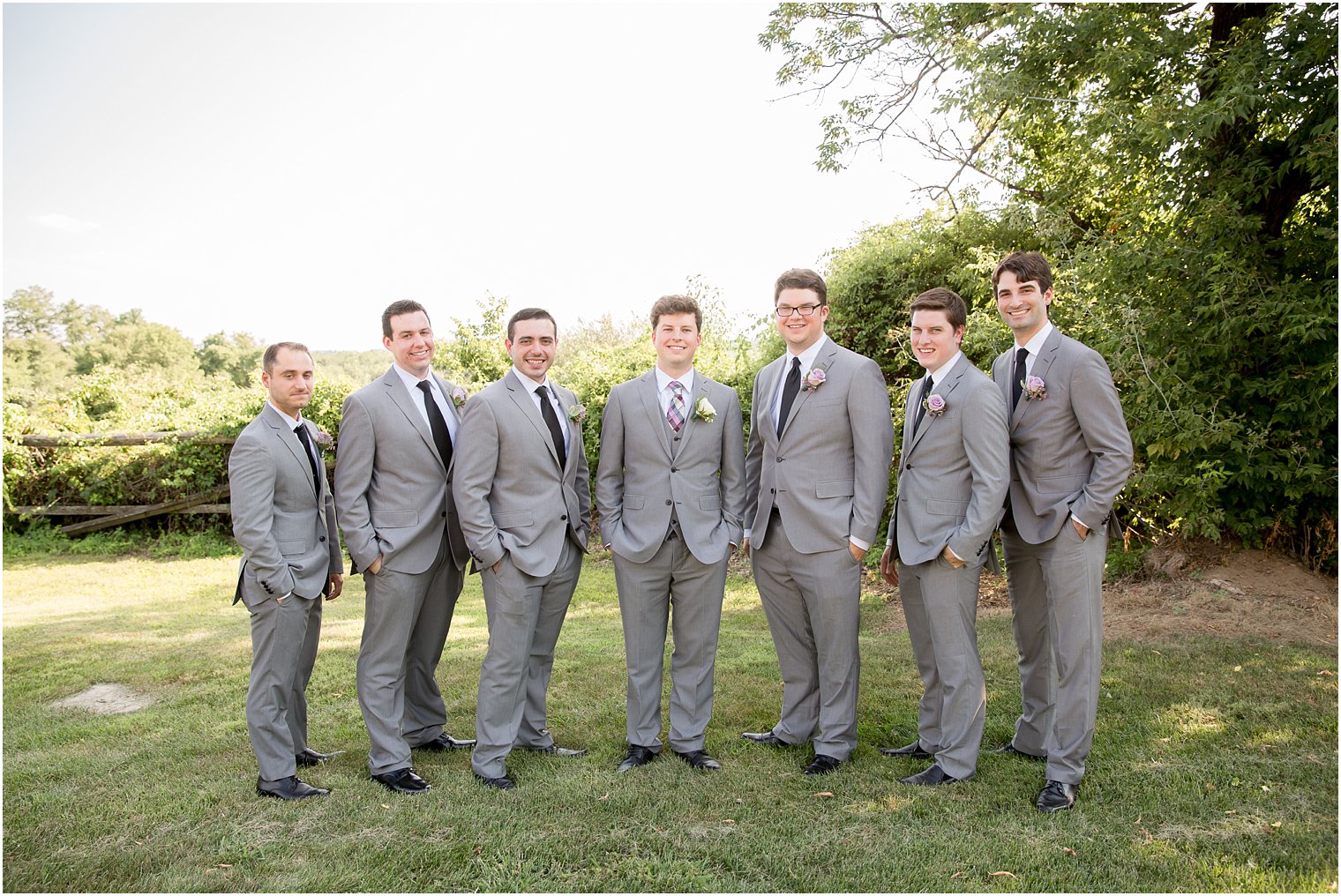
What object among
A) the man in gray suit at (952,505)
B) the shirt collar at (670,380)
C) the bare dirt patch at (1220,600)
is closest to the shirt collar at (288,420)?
the shirt collar at (670,380)

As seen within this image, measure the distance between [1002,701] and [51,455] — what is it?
1443 cm

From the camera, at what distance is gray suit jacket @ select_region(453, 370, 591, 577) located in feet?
13.6

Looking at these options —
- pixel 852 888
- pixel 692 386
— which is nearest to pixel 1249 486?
pixel 692 386

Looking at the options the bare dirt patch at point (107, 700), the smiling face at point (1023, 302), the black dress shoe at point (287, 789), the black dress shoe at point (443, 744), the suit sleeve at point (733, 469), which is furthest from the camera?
the bare dirt patch at point (107, 700)

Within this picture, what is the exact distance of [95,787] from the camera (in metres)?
4.14

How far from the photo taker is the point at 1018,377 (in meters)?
4.19

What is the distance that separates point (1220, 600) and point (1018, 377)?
4041mm

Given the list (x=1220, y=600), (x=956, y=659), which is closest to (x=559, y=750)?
(x=956, y=659)

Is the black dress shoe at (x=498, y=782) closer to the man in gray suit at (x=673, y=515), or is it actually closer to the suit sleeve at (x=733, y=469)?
the man in gray suit at (x=673, y=515)

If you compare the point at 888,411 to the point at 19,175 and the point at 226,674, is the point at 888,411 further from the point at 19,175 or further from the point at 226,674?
the point at 19,175

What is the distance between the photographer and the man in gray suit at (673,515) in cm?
431

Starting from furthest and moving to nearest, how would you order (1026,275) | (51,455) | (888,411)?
1. (51,455)
2. (888,411)
3. (1026,275)

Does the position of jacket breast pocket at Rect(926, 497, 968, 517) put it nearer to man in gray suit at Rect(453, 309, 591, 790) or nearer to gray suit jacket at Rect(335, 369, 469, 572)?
man in gray suit at Rect(453, 309, 591, 790)

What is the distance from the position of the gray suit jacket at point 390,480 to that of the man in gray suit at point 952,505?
7.67 ft
